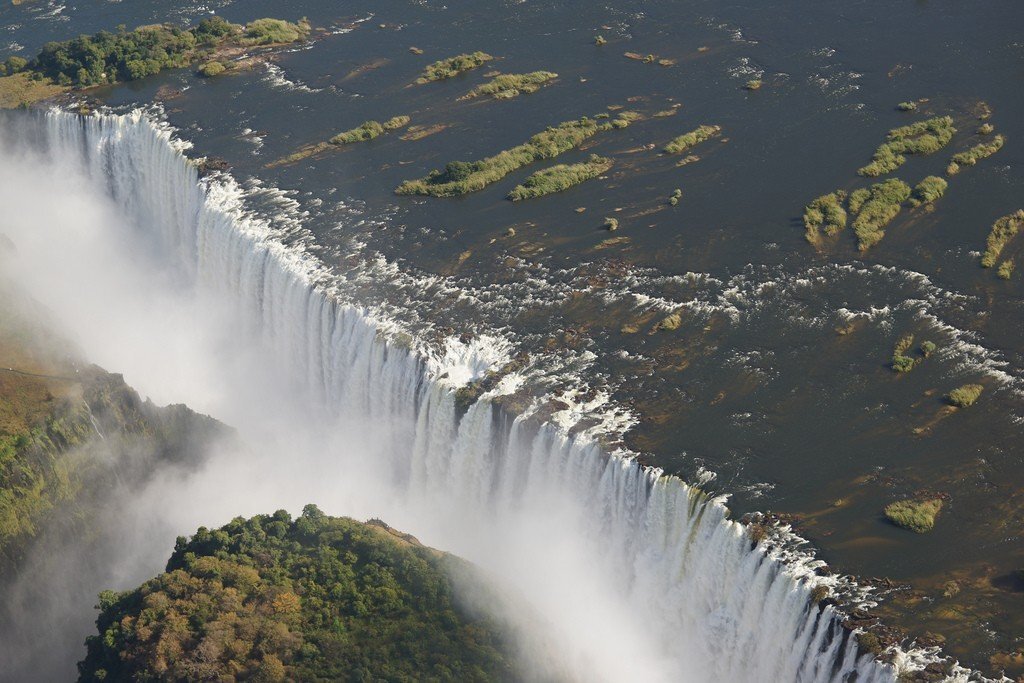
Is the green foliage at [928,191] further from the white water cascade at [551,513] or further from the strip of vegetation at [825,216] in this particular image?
the white water cascade at [551,513]

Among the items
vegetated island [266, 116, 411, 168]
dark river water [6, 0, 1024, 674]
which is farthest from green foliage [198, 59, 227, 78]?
vegetated island [266, 116, 411, 168]

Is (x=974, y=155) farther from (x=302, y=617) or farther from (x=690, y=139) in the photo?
(x=302, y=617)

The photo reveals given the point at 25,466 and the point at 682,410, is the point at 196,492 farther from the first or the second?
the point at 682,410

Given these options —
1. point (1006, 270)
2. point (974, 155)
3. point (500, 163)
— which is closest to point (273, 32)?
point (500, 163)

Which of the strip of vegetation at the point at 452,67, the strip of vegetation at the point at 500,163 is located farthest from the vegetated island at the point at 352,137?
the strip of vegetation at the point at 500,163

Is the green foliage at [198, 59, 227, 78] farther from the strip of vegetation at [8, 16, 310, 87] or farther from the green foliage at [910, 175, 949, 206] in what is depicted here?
the green foliage at [910, 175, 949, 206]

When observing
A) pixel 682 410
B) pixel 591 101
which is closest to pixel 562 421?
pixel 682 410
